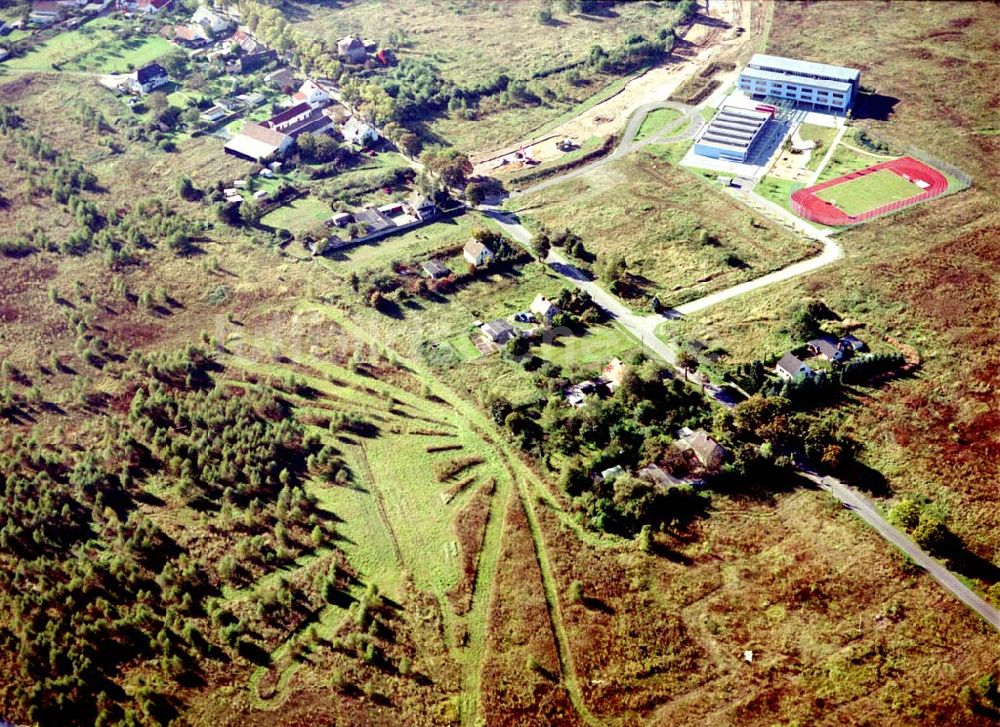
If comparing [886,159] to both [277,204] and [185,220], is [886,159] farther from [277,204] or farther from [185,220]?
[185,220]

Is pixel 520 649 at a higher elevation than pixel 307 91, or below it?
below

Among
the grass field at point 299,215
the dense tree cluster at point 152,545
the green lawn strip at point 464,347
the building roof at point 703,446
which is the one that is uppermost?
the building roof at point 703,446

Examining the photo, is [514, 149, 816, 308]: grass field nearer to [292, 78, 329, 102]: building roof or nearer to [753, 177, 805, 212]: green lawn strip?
[753, 177, 805, 212]: green lawn strip

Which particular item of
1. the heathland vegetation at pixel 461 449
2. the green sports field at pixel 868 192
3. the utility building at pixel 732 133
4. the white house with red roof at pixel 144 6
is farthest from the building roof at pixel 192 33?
the green sports field at pixel 868 192

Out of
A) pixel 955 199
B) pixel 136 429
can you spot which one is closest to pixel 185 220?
pixel 136 429

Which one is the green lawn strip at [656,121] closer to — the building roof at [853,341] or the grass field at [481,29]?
the grass field at [481,29]

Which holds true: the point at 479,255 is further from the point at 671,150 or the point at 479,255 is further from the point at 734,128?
the point at 734,128

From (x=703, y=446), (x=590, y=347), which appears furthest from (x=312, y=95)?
(x=703, y=446)
